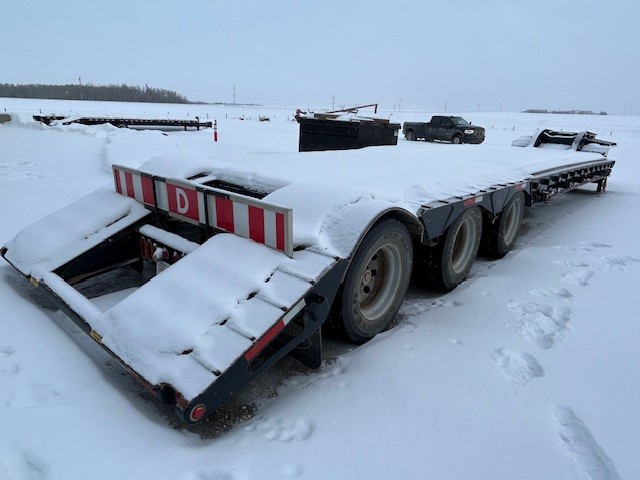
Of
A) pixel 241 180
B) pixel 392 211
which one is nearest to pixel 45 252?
pixel 241 180

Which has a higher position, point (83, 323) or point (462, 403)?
point (83, 323)

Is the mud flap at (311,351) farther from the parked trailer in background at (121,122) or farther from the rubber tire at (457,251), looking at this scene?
the parked trailer in background at (121,122)

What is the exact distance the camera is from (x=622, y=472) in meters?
2.07

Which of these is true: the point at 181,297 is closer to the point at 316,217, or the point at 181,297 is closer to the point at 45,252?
the point at 316,217

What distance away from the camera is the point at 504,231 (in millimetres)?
5156

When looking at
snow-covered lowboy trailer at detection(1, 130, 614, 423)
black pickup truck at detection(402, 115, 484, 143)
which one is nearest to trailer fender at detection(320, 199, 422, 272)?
snow-covered lowboy trailer at detection(1, 130, 614, 423)

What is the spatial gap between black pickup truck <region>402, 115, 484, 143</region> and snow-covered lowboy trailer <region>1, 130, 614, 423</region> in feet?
61.8

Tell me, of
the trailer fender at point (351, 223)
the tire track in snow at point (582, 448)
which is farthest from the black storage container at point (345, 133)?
the tire track in snow at point (582, 448)

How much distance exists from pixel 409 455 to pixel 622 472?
39.5 inches

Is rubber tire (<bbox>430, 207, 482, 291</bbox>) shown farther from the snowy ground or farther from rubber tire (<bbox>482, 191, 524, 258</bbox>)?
rubber tire (<bbox>482, 191, 524, 258</bbox>)

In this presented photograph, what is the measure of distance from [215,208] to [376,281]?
1.32 m

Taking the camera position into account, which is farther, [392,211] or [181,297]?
[392,211]

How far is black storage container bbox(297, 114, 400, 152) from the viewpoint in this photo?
798 cm

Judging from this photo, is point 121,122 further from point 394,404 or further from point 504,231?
point 394,404
